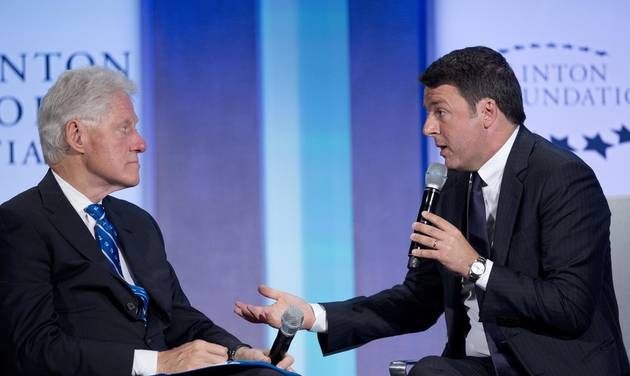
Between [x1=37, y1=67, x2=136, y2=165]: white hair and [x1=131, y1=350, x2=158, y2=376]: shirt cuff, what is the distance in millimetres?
570

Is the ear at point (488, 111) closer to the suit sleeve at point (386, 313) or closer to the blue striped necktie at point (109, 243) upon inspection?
the suit sleeve at point (386, 313)

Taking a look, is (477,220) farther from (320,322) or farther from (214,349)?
(214,349)

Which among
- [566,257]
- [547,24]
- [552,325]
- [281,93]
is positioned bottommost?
[552,325]

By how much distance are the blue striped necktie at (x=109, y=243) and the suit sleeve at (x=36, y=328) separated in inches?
6.9

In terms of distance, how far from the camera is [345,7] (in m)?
3.88

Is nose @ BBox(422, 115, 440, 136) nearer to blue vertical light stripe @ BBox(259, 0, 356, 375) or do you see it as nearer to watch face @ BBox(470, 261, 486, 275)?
watch face @ BBox(470, 261, 486, 275)

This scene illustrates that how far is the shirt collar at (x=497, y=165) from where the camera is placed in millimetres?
2459

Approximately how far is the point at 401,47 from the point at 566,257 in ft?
6.15

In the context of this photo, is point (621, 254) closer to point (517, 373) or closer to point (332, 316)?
point (517, 373)

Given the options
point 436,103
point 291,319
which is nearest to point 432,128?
point 436,103

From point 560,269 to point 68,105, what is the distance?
130 centimetres

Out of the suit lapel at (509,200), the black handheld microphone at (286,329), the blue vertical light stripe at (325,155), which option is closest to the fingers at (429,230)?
the suit lapel at (509,200)

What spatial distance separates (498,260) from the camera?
2.31 m

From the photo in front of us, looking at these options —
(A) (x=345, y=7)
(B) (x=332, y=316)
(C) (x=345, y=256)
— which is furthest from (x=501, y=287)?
(A) (x=345, y=7)
